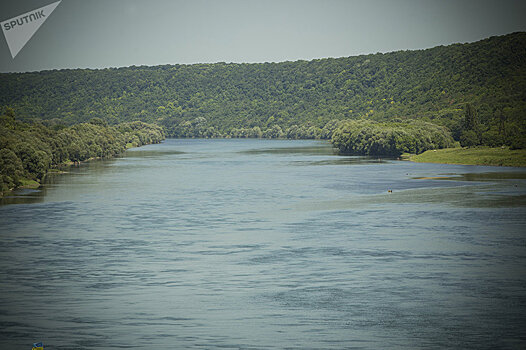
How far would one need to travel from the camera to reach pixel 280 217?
54469 mm

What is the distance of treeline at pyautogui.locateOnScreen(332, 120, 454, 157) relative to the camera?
13275 cm

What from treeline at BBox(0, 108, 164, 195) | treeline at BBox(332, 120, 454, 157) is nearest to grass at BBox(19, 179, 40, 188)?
treeline at BBox(0, 108, 164, 195)

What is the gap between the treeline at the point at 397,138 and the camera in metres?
133

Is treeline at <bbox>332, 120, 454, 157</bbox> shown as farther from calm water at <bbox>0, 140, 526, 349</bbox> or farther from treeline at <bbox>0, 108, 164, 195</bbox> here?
calm water at <bbox>0, 140, 526, 349</bbox>

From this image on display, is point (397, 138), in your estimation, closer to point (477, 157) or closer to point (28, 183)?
point (477, 157)

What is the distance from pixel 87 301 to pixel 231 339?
27.7ft

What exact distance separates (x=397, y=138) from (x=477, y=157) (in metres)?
24.6

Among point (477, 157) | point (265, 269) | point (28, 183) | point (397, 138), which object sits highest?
point (397, 138)

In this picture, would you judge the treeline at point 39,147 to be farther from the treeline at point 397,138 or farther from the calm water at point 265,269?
the treeline at point 397,138

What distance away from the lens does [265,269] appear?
35.4m

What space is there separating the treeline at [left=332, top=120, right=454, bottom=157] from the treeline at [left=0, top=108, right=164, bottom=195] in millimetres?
53568

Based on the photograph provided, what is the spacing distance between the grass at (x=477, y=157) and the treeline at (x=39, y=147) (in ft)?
199

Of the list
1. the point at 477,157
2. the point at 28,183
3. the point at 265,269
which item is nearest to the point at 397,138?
the point at 477,157

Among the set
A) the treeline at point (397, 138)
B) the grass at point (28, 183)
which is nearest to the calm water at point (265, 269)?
the grass at point (28, 183)
